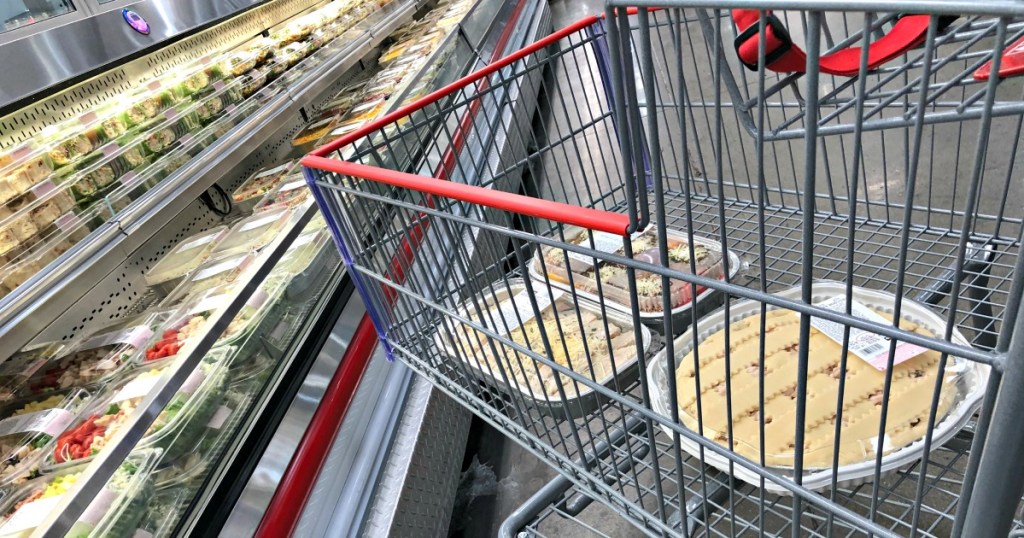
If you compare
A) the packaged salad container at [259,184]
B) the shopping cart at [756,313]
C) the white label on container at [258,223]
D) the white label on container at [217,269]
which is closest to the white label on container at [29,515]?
the shopping cart at [756,313]

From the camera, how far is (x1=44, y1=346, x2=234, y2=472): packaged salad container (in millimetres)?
1463

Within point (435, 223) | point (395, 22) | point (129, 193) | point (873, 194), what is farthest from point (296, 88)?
point (873, 194)

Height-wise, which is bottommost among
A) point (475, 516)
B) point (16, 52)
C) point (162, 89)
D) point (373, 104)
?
point (475, 516)

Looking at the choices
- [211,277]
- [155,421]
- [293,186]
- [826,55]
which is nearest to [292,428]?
[155,421]

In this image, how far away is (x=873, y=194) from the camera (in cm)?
252

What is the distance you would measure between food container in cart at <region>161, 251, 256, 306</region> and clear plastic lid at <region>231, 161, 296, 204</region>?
64 centimetres

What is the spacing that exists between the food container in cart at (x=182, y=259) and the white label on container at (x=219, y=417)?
2.24ft

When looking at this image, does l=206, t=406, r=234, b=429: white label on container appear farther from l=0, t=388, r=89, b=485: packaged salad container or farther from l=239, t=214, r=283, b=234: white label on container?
l=239, t=214, r=283, b=234: white label on container

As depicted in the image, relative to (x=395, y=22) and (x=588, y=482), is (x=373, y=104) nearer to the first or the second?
(x=395, y=22)

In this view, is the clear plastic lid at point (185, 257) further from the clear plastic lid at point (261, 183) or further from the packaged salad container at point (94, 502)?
the packaged salad container at point (94, 502)

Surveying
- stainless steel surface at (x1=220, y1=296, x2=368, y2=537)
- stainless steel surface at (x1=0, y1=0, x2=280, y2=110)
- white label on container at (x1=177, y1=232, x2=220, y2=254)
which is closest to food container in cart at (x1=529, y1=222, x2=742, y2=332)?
stainless steel surface at (x1=220, y1=296, x2=368, y2=537)

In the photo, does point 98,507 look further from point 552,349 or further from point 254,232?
point 254,232

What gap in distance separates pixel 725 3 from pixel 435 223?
2.39ft

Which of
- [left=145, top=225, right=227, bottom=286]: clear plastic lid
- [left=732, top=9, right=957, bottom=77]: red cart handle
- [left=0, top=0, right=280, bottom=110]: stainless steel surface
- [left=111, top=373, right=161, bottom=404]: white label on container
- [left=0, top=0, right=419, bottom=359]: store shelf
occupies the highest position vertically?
[left=0, top=0, right=280, bottom=110]: stainless steel surface
